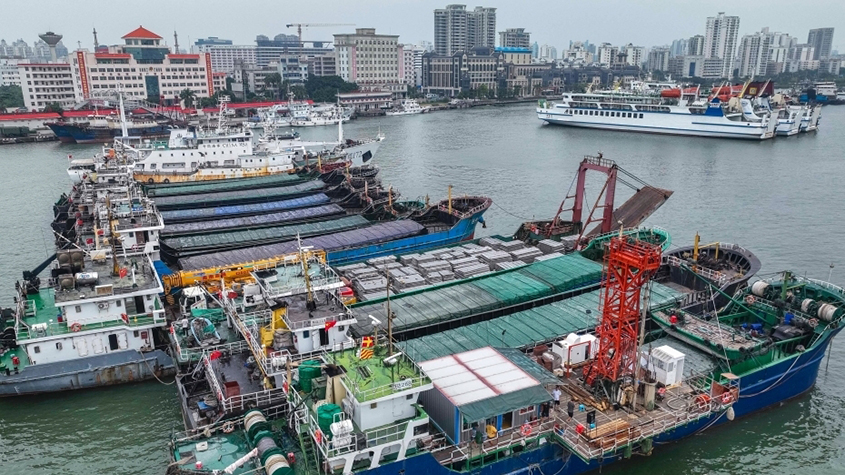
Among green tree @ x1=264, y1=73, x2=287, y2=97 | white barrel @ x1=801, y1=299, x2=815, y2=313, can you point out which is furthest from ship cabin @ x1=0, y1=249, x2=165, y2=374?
green tree @ x1=264, y1=73, x2=287, y2=97

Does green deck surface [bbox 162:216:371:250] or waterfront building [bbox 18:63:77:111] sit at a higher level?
waterfront building [bbox 18:63:77:111]

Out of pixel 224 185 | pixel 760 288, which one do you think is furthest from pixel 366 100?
pixel 760 288

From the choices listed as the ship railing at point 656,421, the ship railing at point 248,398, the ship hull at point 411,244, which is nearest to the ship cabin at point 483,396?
the ship railing at point 656,421

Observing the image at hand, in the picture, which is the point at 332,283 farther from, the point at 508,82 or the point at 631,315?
the point at 508,82

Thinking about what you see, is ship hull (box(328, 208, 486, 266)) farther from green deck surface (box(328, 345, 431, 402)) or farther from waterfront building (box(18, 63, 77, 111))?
waterfront building (box(18, 63, 77, 111))

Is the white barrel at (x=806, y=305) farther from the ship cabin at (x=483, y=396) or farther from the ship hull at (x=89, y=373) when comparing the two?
the ship hull at (x=89, y=373)

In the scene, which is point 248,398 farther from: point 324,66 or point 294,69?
point 294,69
